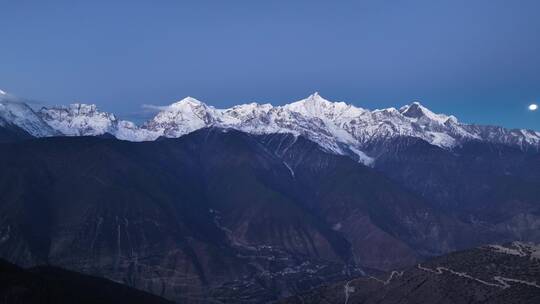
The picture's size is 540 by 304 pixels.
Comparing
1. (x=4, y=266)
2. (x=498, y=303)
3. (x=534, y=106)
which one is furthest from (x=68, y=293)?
(x=534, y=106)

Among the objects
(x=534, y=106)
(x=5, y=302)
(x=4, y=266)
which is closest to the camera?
(x=534, y=106)

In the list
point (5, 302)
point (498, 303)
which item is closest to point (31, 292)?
point (5, 302)

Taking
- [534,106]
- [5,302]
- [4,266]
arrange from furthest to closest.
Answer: [4,266], [5,302], [534,106]

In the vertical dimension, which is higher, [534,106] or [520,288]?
[534,106]

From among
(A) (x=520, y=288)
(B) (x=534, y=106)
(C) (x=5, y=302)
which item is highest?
(B) (x=534, y=106)

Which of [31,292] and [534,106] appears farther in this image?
[31,292]

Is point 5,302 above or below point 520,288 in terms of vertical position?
below

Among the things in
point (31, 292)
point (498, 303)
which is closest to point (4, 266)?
point (31, 292)

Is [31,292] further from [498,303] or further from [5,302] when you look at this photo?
[498,303]

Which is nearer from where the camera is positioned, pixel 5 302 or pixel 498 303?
pixel 5 302
